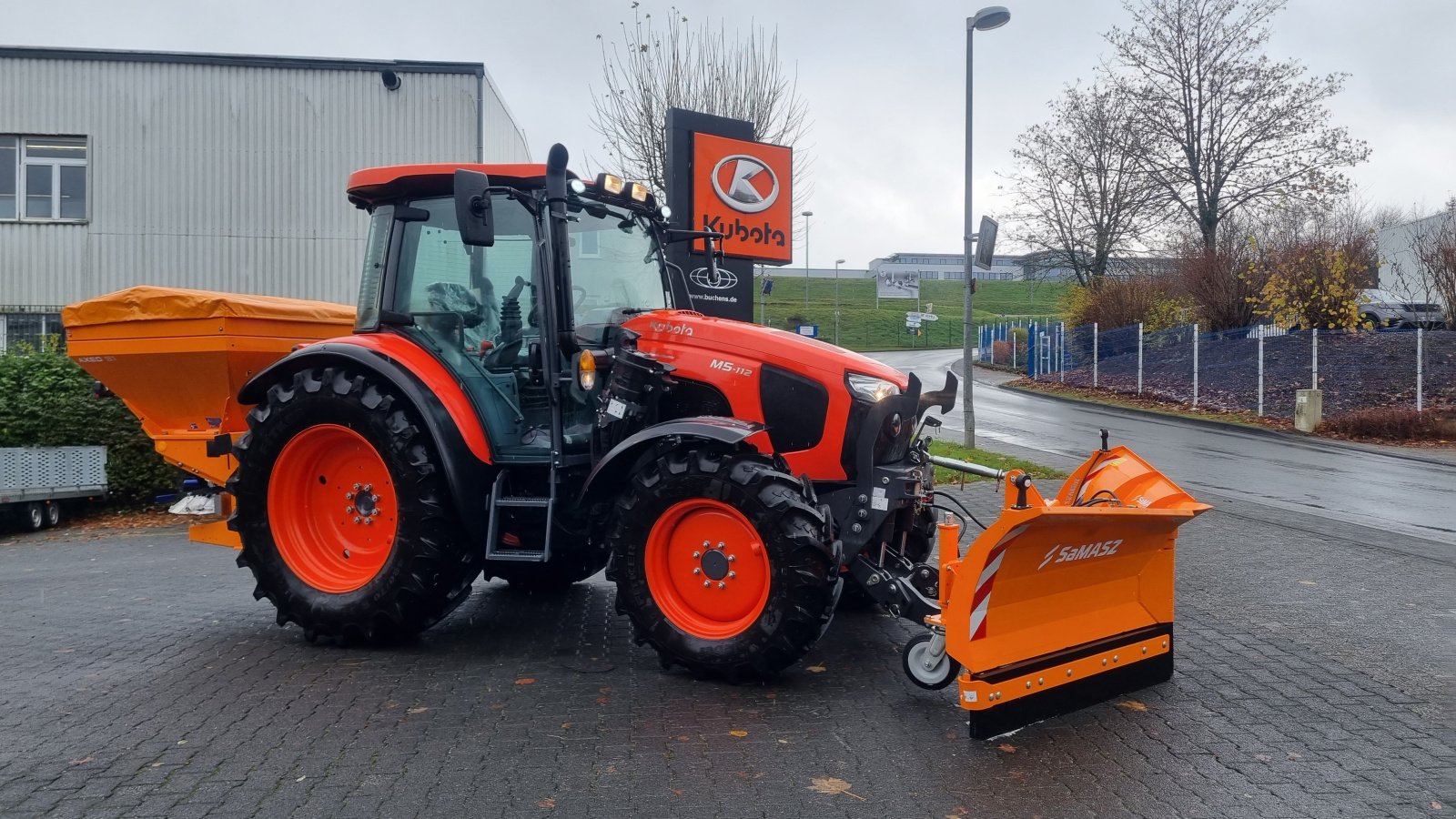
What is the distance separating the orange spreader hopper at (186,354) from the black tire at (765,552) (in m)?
3.43

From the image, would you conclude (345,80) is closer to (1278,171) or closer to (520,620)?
(520,620)

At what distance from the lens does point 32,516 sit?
1129cm

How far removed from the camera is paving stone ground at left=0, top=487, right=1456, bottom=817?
12.6 feet

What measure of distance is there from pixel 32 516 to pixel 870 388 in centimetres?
992

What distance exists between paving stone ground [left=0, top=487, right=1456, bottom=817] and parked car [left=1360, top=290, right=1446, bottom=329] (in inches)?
756

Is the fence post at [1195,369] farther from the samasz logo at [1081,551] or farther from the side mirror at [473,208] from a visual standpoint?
the side mirror at [473,208]

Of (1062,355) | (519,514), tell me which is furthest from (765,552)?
(1062,355)

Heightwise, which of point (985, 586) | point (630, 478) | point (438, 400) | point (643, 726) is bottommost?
point (643, 726)

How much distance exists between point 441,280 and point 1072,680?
3920 millimetres

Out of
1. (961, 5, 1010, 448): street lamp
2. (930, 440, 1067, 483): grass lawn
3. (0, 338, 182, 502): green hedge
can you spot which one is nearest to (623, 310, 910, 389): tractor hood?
(930, 440, 1067, 483): grass lawn

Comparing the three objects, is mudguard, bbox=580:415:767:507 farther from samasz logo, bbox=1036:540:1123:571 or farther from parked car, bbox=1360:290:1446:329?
parked car, bbox=1360:290:1446:329

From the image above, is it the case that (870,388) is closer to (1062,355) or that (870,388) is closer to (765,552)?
(765,552)

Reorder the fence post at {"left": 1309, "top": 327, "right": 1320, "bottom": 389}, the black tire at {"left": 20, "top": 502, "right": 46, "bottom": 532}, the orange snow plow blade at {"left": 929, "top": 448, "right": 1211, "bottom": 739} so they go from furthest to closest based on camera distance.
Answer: the fence post at {"left": 1309, "top": 327, "right": 1320, "bottom": 389} < the black tire at {"left": 20, "top": 502, "right": 46, "bottom": 532} < the orange snow plow blade at {"left": 929, "top": 448, "right": 1211, "bottom": 739}

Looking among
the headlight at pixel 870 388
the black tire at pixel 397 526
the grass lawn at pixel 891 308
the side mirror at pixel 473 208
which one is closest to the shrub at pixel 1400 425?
the headlight at pixel 870 388
